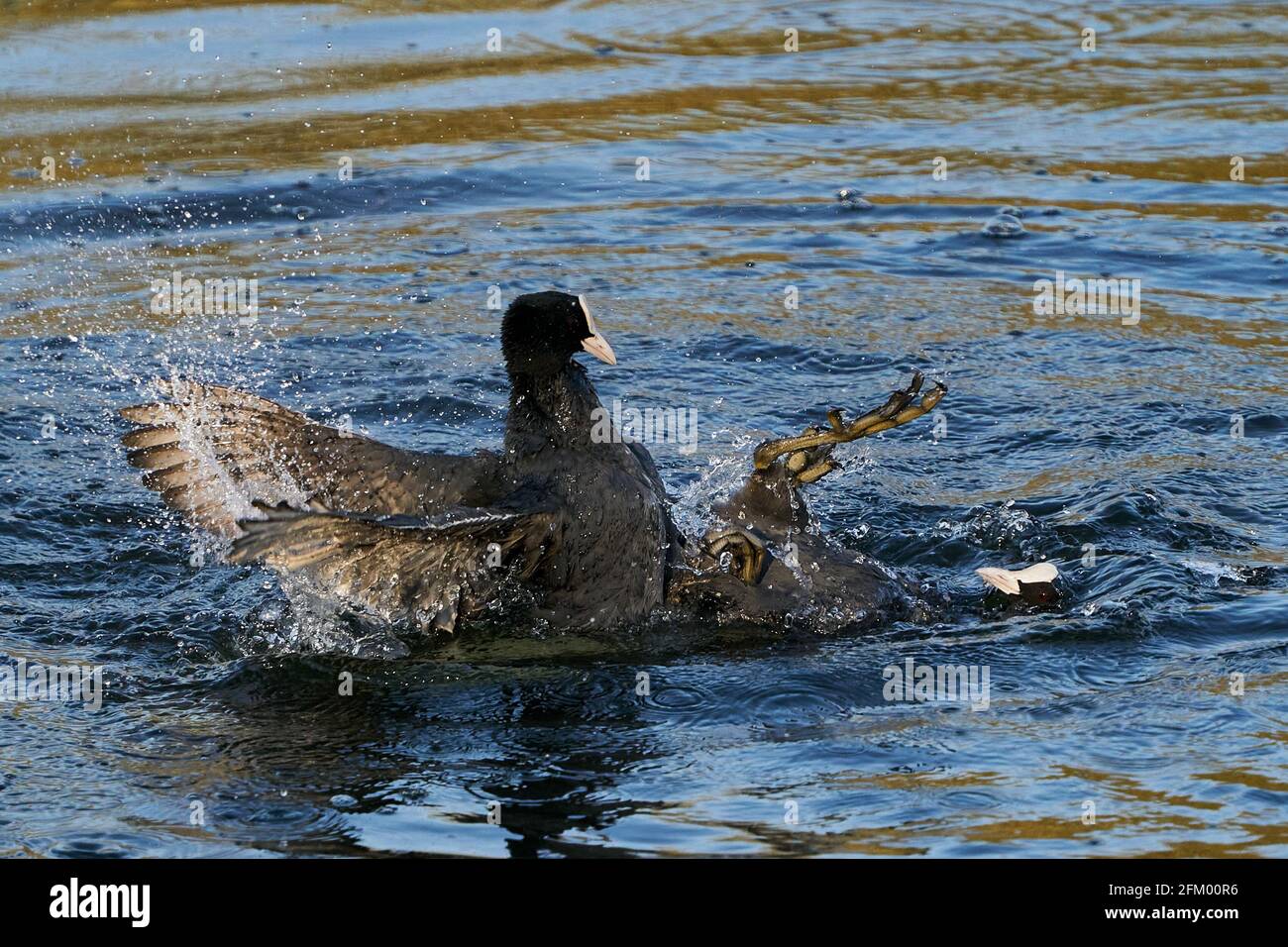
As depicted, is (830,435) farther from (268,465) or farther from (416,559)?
(268,465)

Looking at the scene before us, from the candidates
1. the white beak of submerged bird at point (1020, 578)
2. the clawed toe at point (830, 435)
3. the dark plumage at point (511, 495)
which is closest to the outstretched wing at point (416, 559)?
the dark plumage at point (511, 495)

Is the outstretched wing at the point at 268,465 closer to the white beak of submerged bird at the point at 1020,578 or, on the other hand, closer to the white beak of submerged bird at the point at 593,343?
the white beak of submerged bird at the point at 593,343

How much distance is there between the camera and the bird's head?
5727 millimetres

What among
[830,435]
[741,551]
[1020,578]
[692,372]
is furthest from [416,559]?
[692,372]

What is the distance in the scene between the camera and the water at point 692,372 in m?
4.81

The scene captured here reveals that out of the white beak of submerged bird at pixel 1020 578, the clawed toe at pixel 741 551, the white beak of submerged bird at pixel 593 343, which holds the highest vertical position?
the white beak of submerged bird at pixel 593 343

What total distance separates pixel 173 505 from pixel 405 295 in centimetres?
298

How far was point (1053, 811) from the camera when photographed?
449 cm

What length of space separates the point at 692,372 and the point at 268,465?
103 inches

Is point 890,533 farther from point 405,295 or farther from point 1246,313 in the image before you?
point 405,295

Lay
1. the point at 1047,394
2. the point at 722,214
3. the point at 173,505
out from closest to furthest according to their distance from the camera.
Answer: the point at 173,505
the point at 1047,394
the point at 722,214

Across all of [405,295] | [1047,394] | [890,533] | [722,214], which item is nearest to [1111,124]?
[722,214]

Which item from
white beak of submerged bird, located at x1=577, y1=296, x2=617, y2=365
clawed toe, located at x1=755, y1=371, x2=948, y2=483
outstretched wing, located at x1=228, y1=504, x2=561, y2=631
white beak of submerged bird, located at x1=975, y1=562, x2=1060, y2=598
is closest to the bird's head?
white beak of submerged bird, located at x1=577, y1=296, x2=617, y2=365

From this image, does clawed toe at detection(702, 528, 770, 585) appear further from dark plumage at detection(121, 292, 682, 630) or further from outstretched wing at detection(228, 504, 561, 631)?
outstretched wing at detection(228, 504, 561, 631)
